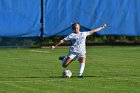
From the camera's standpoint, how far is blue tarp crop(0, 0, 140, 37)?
28891mm

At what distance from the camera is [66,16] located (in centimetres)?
2964

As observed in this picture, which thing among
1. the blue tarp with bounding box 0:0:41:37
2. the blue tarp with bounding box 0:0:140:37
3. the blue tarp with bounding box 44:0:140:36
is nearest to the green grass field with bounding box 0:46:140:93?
the blue tarp with bounding box 0:0:41:37

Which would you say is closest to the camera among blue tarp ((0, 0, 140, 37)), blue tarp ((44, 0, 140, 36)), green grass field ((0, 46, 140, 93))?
green grass field ((0, 46, 140, 93))

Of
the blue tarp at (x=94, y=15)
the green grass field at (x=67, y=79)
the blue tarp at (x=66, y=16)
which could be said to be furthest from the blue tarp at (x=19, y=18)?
the green grass field at (x=67, y=79)

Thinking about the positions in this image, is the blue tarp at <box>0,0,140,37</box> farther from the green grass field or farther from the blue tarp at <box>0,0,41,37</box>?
the green grass field

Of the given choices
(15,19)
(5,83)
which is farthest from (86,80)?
(15,19)

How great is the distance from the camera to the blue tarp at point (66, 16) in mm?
28891

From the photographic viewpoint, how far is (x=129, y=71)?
16625 millimetres

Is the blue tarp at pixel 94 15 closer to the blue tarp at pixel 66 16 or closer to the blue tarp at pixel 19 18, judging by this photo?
the blue tarp at pixel 66 16

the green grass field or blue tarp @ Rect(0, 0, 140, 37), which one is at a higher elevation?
blue tarp @ Rect(0, 0, 140, 37)

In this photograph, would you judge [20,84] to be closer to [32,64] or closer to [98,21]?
[32,64]

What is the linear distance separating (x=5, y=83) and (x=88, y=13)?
17202 millimetres

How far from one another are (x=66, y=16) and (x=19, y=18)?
2664 mm

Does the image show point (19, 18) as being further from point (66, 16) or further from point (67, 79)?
point (67, 79)
